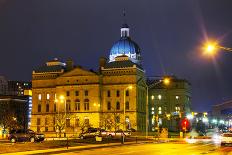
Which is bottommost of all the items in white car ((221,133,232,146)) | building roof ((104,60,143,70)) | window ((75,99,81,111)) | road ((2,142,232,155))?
road ((2,142,232,155))

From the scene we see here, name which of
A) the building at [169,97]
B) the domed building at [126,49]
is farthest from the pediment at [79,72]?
the building at [169,97]

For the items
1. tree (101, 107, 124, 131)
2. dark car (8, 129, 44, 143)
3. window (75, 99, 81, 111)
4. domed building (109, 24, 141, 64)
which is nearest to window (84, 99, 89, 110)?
window (75, 99, 81, 111)

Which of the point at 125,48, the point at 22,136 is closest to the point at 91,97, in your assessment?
the point at 125,48

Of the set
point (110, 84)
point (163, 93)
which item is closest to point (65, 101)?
point (110, 84)

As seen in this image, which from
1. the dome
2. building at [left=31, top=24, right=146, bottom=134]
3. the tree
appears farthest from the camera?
the dome

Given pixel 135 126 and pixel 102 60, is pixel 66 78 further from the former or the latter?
pixel 135 126

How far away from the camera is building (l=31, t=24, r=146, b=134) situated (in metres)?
157

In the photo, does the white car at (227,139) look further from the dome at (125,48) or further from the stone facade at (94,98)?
the dome at (125,48)

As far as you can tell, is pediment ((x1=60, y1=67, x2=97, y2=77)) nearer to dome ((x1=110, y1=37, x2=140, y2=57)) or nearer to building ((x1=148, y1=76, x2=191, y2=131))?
building ((x1=148, y1=76, x2=191, y2=131))

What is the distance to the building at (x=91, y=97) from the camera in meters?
157

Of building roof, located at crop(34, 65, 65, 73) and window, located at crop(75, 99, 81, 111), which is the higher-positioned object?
building roof, located at crop(34, 65, 65, 73)

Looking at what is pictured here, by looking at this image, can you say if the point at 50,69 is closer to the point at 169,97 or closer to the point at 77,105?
the point at 77,105

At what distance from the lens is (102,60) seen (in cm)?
17450

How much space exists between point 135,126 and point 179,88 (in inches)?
1610
